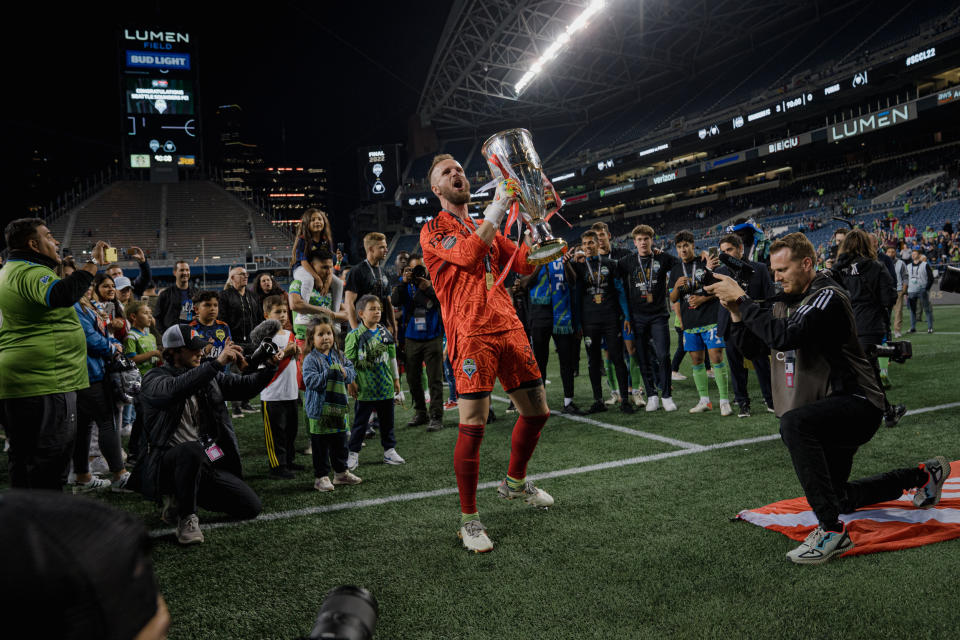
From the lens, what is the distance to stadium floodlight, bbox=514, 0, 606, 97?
101 ft

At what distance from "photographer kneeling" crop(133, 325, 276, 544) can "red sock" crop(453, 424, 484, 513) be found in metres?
1.37

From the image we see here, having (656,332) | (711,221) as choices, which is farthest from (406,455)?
(711,221)

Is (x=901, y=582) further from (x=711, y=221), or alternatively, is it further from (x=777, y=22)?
(x=777, y=22)

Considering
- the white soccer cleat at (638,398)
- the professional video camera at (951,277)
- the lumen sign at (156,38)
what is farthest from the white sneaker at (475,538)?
the lumen sign at (156,38)

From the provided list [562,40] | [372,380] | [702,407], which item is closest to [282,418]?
[372,380]

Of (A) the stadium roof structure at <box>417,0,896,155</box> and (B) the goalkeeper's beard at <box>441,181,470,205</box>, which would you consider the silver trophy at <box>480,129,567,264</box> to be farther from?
(A) the stadium roof structure at <box>417,0,896,155</box>

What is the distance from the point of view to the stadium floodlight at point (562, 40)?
1213 inches

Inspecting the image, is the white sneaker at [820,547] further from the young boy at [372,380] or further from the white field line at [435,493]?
the young boy at [372,380]

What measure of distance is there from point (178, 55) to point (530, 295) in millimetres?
40005

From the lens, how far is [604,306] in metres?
6.77

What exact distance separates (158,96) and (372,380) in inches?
1574

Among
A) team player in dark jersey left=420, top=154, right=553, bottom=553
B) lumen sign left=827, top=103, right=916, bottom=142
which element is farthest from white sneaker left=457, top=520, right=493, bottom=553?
lumen sign left=827, top=103, right=916, bottom=142

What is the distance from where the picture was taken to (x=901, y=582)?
97.8 inches

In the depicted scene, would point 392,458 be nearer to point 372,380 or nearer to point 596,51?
point 372,380
